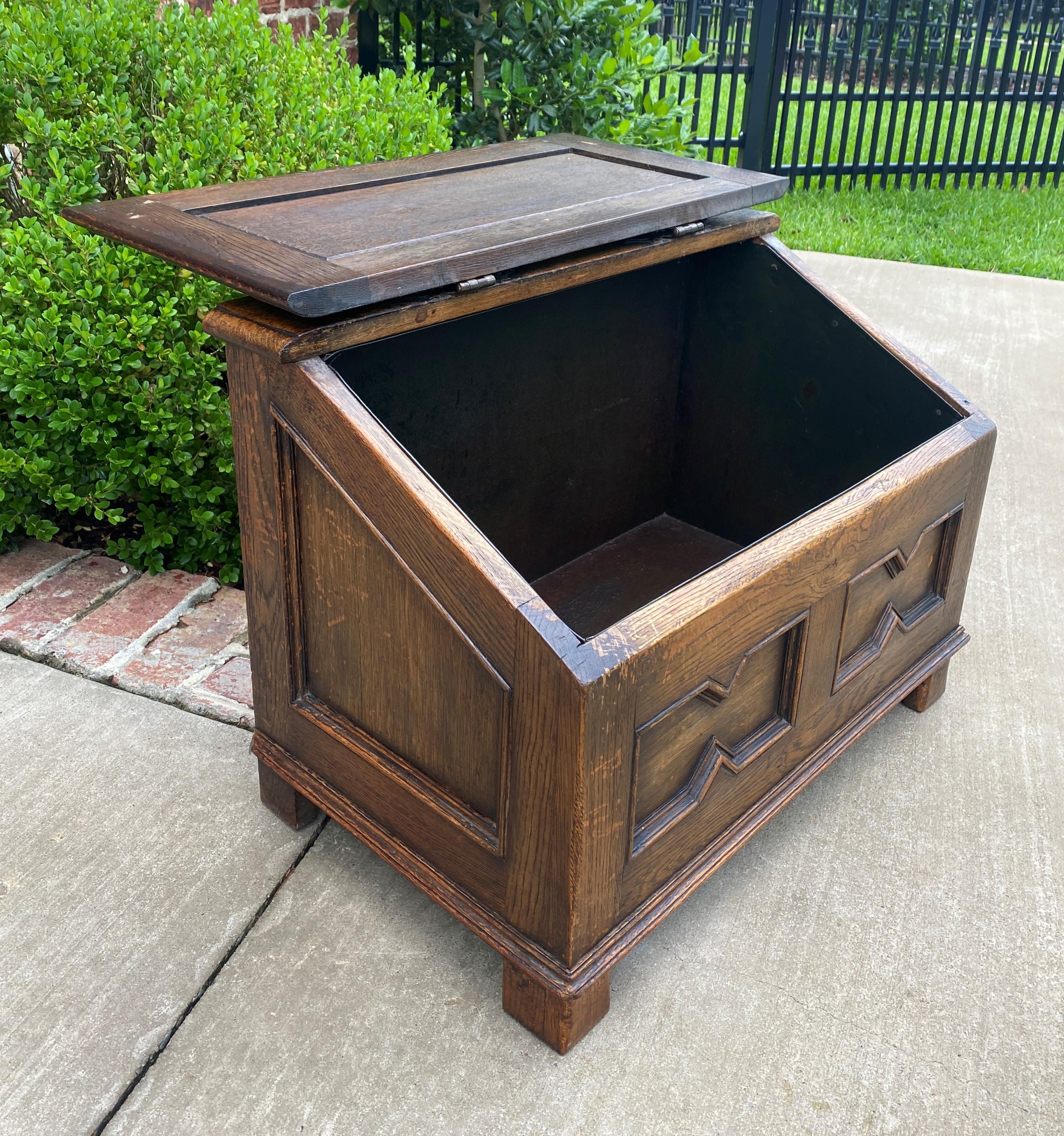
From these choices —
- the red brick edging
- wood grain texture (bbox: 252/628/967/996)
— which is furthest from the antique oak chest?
the red brick edging

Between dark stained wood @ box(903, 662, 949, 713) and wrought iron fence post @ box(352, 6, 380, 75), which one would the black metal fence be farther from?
dark stained wood @ box(903, 662, 949, 713)

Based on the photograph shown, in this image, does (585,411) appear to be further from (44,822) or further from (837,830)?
(44,822)

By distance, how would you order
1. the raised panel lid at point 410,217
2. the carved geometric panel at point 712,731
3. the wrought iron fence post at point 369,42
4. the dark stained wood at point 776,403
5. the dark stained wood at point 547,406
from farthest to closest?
1. the wrought iron fence post at point 369,42
2. the dark stained wood at point 776,403
3. the dark stained wood at point 547,406
4. the carved geometric panel at point 712,731
5. the raised panel lid at point 410,217

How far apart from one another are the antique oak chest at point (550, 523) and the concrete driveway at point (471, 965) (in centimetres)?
11

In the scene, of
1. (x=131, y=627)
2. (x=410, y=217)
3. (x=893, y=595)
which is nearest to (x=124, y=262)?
(x=131, y=627)

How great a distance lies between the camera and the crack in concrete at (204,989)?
1406mm

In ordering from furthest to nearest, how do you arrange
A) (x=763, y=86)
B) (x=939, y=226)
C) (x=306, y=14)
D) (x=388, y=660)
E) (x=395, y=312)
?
(x=763, y=86) < (x=939, y=226) < (x=306, y=14) < (x=388, y=660) < (x=395, y=312)

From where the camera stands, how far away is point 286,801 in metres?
1.86

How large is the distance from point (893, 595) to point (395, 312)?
40.0 inches

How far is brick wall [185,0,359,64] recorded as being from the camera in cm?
313

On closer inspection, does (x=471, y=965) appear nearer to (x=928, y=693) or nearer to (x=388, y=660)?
(x=388, y=660)

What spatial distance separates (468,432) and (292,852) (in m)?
0.81

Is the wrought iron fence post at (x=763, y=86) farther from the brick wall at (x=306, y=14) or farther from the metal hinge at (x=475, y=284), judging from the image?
the metal hinge at (x=475, y=284)

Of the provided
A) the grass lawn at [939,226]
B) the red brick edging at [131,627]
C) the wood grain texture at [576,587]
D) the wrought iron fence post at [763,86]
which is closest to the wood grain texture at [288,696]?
the wood grain texture at [576,587]
